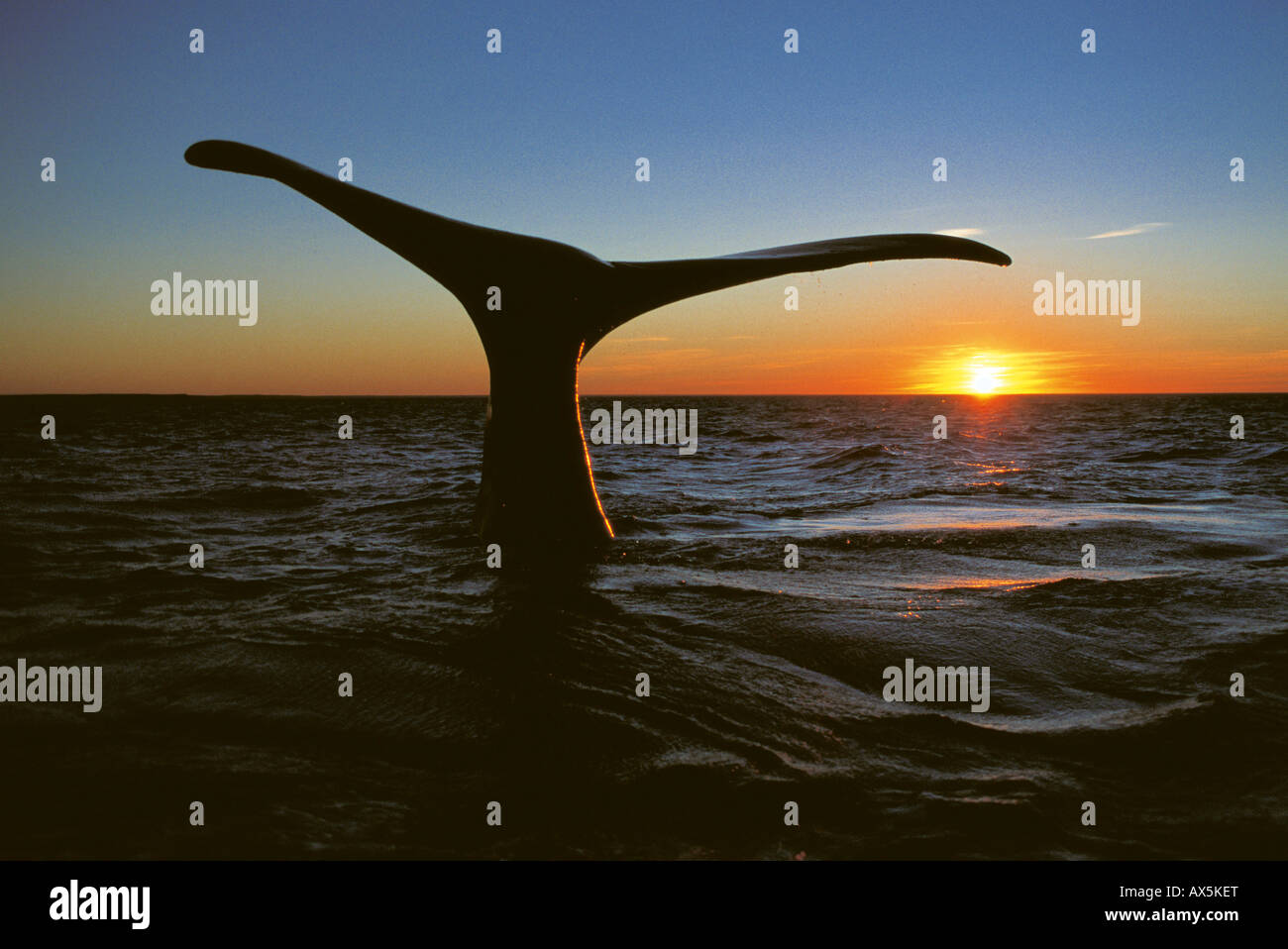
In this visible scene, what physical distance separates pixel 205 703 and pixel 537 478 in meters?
2.57

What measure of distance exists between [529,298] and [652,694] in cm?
288

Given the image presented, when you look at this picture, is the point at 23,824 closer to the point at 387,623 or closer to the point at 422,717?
the point at 422,717

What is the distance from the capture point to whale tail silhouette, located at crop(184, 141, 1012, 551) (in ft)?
18.2

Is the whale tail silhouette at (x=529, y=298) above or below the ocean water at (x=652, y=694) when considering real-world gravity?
above

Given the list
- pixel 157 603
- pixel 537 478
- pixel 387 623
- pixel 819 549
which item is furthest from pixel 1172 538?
pixel 157 603

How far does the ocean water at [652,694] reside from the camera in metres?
2.77

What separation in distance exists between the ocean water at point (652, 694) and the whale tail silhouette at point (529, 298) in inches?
26.6

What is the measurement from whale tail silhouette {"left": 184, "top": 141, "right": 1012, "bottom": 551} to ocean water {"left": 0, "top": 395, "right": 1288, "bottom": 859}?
0.67 metres

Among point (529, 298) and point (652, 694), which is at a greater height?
point (529, 298)

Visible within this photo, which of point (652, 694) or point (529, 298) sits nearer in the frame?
point (652, 694)

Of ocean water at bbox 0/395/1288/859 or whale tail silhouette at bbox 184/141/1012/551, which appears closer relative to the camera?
ocean water at bbox 0/395/1288/859

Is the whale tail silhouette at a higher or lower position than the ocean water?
higher

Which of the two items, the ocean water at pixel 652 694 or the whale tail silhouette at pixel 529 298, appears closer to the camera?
the ocean water at pixel 652 694

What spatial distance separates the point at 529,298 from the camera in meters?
5.71
